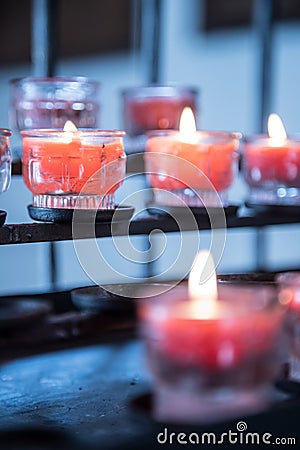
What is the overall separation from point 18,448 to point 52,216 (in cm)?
32

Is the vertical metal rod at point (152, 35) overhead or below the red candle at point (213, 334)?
overhead

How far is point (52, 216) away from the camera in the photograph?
85 centimetres

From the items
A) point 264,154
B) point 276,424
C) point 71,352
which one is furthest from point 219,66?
point 276,424

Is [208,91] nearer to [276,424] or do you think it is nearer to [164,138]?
[164,138]

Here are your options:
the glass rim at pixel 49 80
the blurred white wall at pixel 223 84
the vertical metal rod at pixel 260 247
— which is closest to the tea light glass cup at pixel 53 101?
the glass rim at pixel 49 80

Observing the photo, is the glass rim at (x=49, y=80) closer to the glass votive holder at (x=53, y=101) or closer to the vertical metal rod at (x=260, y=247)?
the glass votive holder at (x=53, y=101)

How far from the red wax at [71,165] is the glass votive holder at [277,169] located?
0.86 ft

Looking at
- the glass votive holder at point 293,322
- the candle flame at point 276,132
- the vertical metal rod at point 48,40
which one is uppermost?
the vertical metal rod at point 48,40

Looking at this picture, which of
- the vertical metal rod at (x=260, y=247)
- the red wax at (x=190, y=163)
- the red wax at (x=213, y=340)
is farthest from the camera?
the vertical metal rod at (x=260, y=247)

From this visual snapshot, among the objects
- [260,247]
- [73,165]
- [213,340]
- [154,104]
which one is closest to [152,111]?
[154,104]

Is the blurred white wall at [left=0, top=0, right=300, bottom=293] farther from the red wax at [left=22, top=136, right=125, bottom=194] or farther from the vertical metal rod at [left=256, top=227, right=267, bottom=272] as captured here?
the red wax at [left=22, top=136, right=125, bottom=194]

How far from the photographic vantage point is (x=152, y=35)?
1.53 metres

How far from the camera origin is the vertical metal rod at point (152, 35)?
1.51m

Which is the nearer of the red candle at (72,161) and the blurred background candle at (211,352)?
the blurred background candle at (211,352)
